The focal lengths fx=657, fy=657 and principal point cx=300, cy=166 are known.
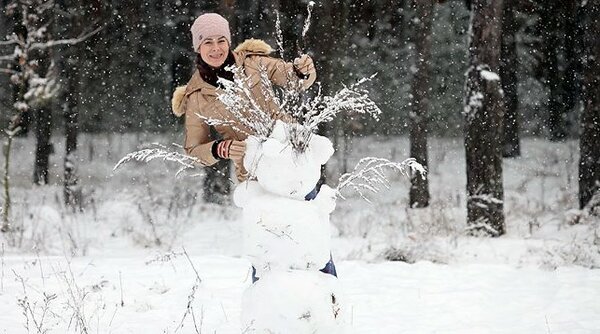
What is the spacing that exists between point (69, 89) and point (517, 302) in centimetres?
984

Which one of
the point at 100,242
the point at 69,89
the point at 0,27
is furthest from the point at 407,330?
the point at 0,27

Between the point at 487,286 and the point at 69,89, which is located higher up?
the point at 69,89

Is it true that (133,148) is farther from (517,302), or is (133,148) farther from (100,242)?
(517,302)

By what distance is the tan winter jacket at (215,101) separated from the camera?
3658 mm

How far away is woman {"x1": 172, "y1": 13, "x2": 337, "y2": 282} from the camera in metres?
3.59

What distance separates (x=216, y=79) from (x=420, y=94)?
7494 mm

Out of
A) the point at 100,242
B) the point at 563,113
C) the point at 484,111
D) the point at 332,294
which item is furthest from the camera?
the point at 563,113

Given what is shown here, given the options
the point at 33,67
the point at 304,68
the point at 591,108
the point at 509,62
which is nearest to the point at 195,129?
the point at 304,68

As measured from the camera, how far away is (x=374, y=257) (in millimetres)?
6855

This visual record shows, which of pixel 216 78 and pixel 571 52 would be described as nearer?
pixel 216 78

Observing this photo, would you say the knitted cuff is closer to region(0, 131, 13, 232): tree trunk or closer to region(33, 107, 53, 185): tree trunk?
region(0, 131, 13, 232): tree trunk

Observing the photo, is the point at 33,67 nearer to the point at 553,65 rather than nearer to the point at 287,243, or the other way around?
the point at 287,243

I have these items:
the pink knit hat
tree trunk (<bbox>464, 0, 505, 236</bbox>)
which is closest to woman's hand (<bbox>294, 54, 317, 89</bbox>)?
the pink knit hat

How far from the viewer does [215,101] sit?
3.68 m
